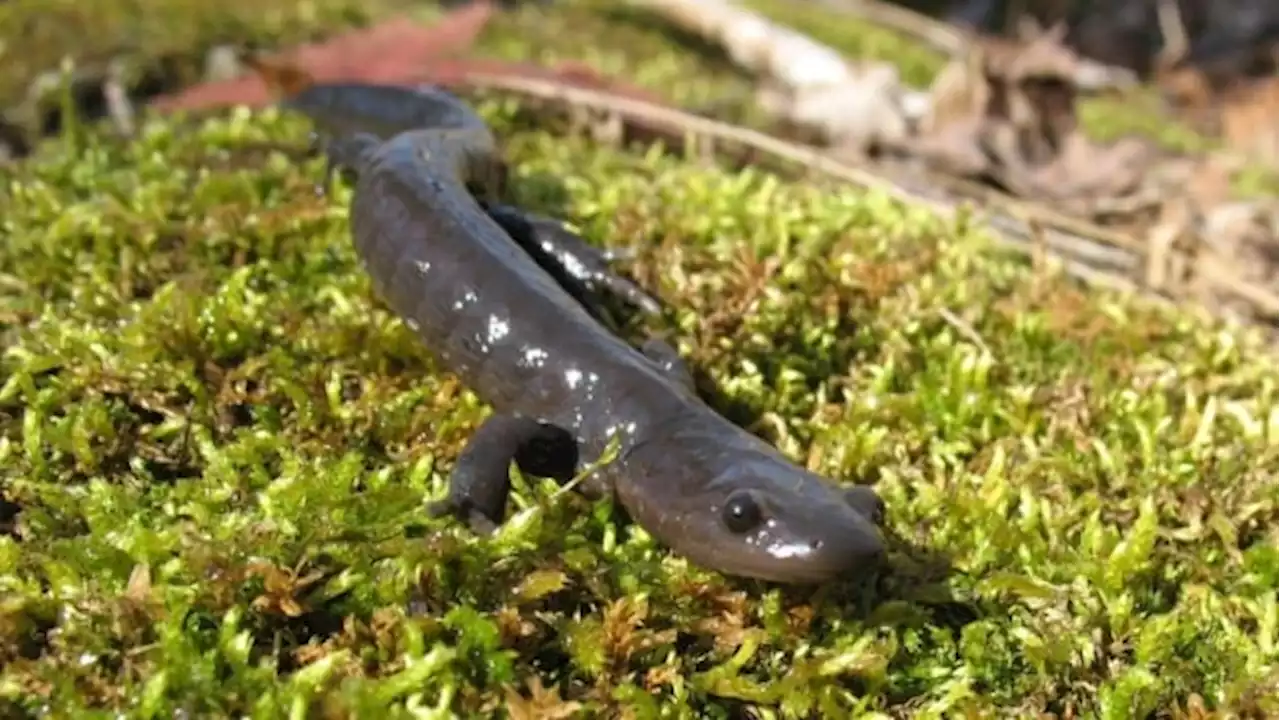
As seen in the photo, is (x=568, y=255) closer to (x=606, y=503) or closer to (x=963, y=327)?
(x=606, y=503)

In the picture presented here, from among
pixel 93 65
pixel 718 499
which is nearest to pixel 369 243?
pixel 718 499

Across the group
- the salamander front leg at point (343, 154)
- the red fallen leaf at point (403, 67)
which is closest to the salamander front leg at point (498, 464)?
the salamander front leg at point (343, 154)

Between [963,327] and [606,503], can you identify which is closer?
[606,503]

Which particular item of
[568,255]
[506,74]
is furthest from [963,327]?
[506,74]

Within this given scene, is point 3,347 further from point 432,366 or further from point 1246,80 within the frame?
point 1246,80

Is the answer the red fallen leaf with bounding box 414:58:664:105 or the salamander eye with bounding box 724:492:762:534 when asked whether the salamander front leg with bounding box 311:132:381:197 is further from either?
the salamander eye with bounding box 724:492:762:534

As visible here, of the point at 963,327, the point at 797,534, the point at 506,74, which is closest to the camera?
the point at 797,534

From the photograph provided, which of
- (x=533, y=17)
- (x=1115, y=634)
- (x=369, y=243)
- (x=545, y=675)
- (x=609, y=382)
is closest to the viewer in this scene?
(x=545, y=675)

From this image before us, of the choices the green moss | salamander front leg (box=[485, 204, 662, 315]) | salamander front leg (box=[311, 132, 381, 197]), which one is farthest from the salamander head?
salamander front leg (box=[311, 132, 381, 197])
